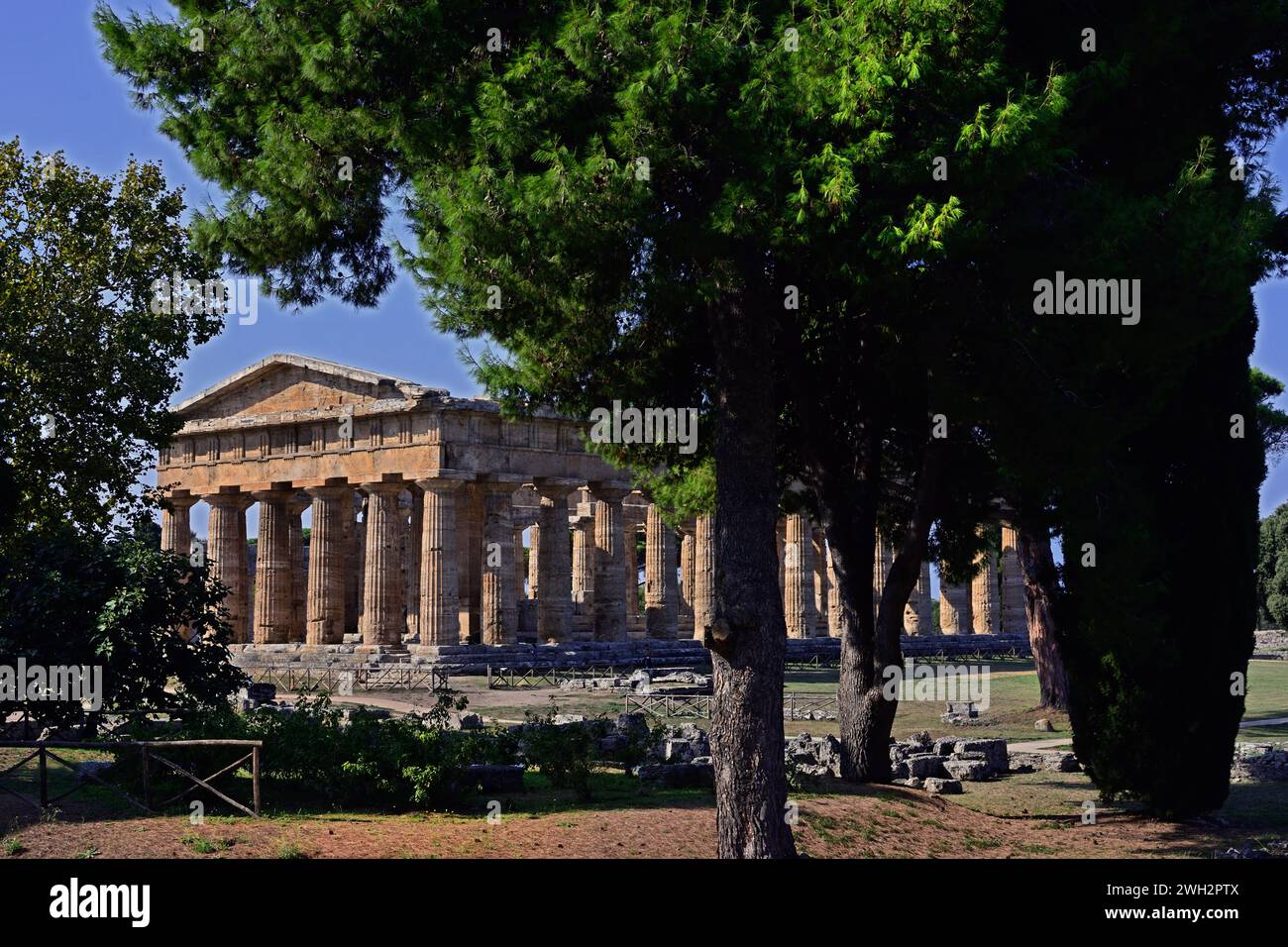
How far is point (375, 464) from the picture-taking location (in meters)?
42.2

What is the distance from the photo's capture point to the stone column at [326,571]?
4359cm

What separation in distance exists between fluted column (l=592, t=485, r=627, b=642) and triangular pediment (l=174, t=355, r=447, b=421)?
27.3 feet

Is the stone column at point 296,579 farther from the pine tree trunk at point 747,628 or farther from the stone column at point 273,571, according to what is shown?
the pine tree trunk at point 747,628

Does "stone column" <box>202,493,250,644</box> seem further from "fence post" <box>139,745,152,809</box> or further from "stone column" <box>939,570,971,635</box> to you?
"fence post" <box>139,745,152,809</box>

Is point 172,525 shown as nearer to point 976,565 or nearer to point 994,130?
point 976,565

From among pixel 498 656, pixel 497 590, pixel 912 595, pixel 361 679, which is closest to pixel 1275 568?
pixel 912 595

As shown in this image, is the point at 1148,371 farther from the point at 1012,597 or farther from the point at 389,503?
the point at 1012,597

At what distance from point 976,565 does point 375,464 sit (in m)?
27.0

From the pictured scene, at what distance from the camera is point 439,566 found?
135 ft

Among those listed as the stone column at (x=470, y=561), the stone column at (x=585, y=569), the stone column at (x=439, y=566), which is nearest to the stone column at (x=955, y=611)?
the stone column at (x=585, y=569)

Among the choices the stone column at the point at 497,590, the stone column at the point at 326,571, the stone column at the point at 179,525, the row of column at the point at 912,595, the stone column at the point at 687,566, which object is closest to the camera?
the stone column at the point at 326,571

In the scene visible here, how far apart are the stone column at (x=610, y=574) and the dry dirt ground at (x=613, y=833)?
30562 mm
